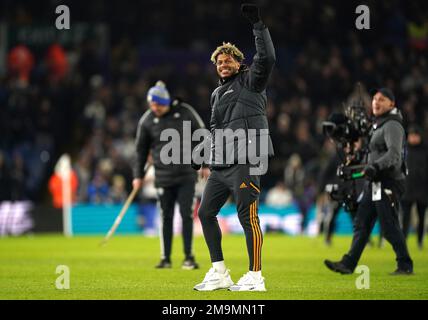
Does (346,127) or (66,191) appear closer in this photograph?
(346,127)

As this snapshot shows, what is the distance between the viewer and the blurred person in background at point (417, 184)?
1962cm

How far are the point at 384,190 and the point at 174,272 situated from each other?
10.5 feet

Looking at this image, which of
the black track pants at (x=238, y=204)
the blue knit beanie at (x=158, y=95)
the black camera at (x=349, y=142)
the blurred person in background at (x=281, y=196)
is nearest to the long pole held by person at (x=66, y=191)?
the blurred person in background at (x=281, y=196)

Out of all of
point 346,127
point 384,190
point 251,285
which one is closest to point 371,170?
point 384,190

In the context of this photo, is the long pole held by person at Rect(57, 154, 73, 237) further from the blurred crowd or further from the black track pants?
the black track pants

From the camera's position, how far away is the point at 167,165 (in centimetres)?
1496

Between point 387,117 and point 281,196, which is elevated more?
point 387,117

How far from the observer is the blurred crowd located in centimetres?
2758

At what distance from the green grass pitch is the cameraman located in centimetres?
34

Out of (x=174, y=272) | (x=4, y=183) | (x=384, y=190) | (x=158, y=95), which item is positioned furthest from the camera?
(x=4, y=183)

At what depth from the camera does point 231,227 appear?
27047 mm

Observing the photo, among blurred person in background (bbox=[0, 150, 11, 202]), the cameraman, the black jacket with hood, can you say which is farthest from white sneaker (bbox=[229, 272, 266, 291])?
blurred person in background (bbox=[0, 150, 11, 202])

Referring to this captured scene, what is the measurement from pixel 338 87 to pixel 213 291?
19.4 m

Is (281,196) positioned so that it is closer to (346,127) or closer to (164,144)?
(164,144)
